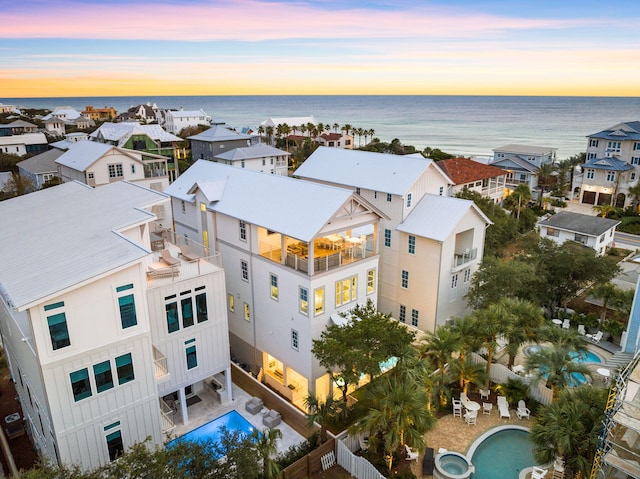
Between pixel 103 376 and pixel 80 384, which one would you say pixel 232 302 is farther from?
pixel 80 384

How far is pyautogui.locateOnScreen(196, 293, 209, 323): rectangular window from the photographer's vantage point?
20.6 meters

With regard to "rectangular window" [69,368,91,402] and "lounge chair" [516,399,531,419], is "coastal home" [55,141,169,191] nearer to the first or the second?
"rectangular window" [69,368,91,402]

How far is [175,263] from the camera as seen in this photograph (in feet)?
66.9

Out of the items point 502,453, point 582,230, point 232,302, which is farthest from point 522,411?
point 582,230

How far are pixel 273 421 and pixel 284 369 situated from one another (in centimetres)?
365

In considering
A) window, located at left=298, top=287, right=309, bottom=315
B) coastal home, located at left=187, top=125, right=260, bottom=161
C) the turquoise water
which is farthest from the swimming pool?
coastal home, located at left=187, top=125, right=260, bottom=161

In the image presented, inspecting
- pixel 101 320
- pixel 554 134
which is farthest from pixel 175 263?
pixel 554 134

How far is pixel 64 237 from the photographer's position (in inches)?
688

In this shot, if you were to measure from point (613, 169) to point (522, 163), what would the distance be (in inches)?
463

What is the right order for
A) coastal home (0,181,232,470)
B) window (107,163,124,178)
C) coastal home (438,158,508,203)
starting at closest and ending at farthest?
coastal home (0,181,232,470) → window (107,163,124,178) → coastal home (438,158,508,203)

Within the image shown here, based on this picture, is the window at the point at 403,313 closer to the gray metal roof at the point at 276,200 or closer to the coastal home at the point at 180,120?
the gray metal roof at the point at 276,200

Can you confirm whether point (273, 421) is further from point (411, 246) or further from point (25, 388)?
point (411, 246)

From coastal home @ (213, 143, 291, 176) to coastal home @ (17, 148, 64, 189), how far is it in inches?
791

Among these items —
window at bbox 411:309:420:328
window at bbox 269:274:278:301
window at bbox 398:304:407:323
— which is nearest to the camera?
window at bbox 269:274:278:301
